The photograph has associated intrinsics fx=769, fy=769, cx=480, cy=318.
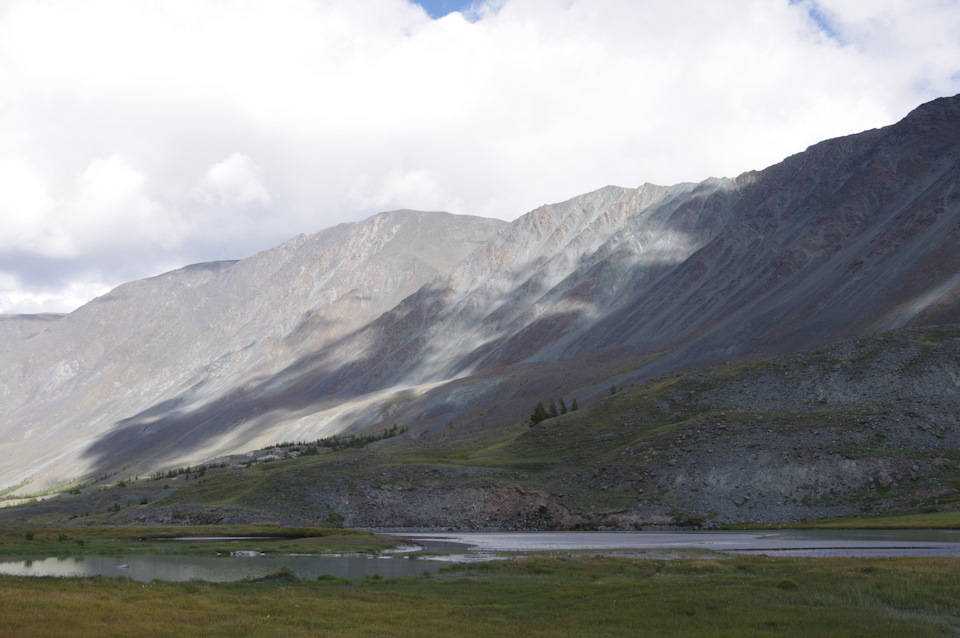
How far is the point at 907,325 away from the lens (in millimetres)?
119250

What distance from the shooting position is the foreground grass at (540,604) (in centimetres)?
2353

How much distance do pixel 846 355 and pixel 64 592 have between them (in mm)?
92407

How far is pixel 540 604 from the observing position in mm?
30906

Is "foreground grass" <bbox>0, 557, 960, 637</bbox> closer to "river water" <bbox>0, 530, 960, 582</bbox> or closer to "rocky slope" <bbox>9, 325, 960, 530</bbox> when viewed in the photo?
"river water" <bbox>0, 530, 960, 582</bbox>

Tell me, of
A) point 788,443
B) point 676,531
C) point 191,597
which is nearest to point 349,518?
point 676,531

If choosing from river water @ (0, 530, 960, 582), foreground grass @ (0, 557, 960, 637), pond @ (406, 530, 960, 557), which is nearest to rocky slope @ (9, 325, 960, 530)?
pond @ (406, 530, 960, 557)

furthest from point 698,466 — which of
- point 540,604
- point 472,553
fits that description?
point 540,604

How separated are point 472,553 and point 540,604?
26563 millimetres

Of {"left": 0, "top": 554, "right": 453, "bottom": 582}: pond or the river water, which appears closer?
{"left": 0, "top": 554, "right": 453, "bottom": 582}: pond

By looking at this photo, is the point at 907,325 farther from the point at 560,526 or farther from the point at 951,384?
the point at 560,526

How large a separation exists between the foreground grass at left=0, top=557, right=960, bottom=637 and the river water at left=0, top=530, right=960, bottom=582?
316 inches

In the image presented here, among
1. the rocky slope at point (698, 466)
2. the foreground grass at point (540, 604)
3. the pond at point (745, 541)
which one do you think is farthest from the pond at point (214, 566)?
the rocky slope at point (698, 466)

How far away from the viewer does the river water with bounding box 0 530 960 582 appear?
44969mm

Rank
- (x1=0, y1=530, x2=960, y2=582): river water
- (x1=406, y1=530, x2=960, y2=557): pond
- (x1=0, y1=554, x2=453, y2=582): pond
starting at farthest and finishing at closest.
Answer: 1. (x1=406, y1=530, x2=960, y2=557): pond
2. (x1=0, y1=530, x2=960, y2=582): river water
3. (x1=0, y1=554, x2=453, y2=582): pond
